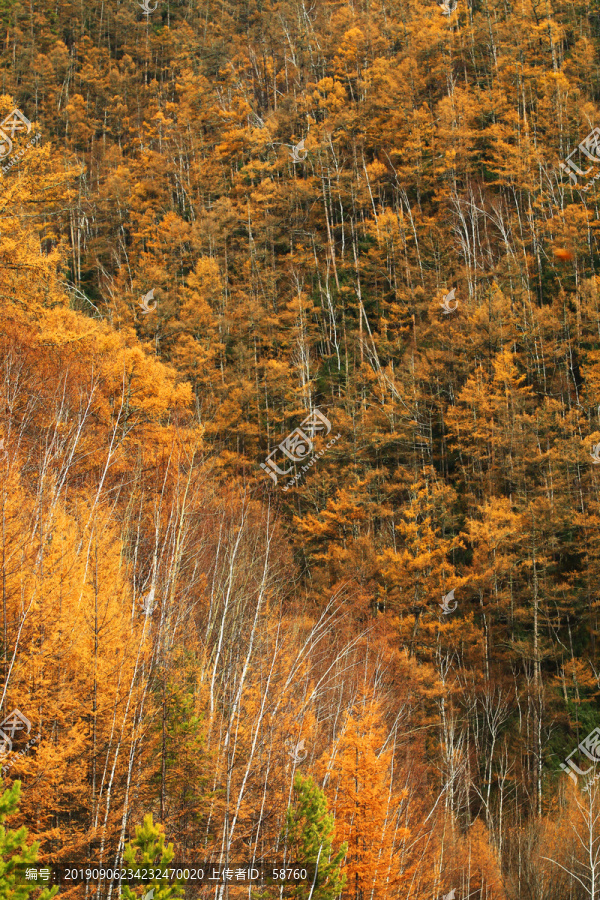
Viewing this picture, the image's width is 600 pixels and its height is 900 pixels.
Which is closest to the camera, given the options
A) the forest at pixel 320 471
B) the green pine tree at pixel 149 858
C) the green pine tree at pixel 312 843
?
the green pine tree at pixel 149 858

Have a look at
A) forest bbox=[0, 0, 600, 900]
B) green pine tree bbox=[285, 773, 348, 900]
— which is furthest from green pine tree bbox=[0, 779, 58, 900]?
green pine tree bbox=[285, 773, 348, 900]

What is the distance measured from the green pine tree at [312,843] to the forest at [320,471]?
0.23 ft

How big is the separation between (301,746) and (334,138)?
4332cm

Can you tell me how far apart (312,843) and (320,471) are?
76.2 ft

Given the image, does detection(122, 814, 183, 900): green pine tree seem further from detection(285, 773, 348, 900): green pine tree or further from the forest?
detection(285, 773, 348, 900): green pine tree

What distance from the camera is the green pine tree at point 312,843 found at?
34.5 feet

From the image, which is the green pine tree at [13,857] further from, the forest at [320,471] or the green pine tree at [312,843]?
the green pine tree at [312,843]

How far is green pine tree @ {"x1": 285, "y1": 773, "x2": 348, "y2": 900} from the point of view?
1052 centimetres

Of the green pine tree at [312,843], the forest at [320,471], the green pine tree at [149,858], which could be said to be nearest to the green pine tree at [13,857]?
the forest at [320,471]

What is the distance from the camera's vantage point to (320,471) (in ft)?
109

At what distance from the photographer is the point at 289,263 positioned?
4512 cm

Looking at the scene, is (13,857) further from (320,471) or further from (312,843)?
(320,471)

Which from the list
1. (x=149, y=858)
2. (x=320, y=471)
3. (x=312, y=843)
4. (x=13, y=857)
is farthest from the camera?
(x=320, y=471)

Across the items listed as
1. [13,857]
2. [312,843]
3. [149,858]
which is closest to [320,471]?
[312,843]
